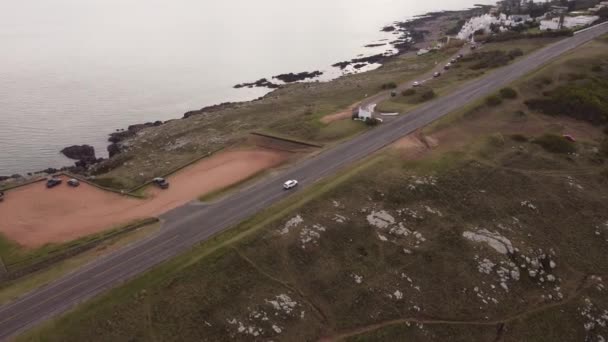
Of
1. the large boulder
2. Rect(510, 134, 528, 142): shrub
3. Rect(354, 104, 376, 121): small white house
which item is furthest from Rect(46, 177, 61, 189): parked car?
Rect(510, 134, 528, 142): shrub

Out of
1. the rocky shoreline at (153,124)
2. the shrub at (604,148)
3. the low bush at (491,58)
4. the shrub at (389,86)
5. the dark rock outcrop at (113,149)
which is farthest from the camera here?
the low bush at (491,58)

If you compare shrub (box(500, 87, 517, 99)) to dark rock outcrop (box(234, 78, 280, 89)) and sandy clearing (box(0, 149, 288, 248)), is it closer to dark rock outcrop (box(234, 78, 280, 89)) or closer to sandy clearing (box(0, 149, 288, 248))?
sandy clearing (box(0, 149, 288, 248))

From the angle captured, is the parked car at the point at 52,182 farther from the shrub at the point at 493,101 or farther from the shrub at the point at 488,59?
the shrub at the point at 488,59

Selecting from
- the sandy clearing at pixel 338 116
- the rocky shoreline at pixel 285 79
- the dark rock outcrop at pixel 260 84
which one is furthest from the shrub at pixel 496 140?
the dark rock outcrop at pixel 260 84

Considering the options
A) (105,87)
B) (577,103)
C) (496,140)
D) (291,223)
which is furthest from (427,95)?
(105,87)

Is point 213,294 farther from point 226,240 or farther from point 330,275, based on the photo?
point 330,275

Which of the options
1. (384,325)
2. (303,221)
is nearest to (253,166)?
(303,221)

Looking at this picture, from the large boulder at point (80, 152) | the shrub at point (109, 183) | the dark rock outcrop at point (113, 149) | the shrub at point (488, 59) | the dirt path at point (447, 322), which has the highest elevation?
the shrub at point (488, 59)
